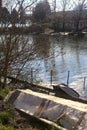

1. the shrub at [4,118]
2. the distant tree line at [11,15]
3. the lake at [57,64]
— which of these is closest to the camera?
the shrub at [4,118]

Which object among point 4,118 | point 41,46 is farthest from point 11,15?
point 4,118

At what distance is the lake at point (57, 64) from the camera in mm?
11789

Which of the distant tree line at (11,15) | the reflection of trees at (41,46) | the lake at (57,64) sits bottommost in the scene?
the lake at (57,64)

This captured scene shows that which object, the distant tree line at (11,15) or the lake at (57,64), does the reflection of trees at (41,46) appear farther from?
the distant tree line at (11,15)

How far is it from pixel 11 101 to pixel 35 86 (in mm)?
3804

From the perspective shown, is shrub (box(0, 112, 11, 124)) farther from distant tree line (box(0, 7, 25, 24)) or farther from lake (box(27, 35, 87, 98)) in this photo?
lake (box(27, 35, 87, 98))

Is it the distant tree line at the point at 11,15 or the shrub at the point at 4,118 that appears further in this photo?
the distant tree line at the point at 11,15

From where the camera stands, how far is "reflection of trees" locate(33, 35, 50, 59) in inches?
441

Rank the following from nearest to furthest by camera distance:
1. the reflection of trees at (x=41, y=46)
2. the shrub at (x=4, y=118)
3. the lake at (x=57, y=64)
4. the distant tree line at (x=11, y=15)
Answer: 1. the shrub at (x=4, y=118)
2. the distant tree line at (x=11, y=15)
3. the reflection of trees at (x=41, y=46)
4. the lake at (x=57, y=64)

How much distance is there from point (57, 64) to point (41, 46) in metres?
12.7

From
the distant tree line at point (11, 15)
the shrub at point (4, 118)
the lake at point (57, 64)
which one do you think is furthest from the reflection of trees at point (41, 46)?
the shrub at point (4, 118)

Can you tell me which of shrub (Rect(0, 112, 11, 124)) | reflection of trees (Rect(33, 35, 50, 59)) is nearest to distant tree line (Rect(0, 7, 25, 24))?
reflection of trees (Rect(33, 35, 50, 59))

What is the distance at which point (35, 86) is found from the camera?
11.8 metres

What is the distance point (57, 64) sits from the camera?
24.1m
